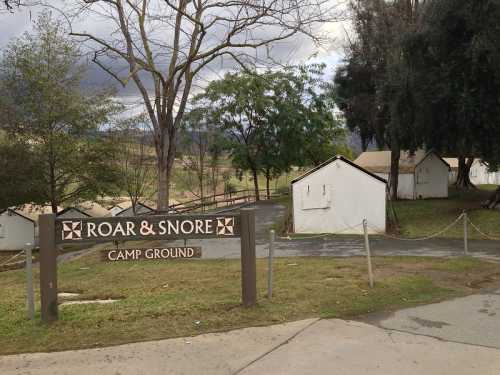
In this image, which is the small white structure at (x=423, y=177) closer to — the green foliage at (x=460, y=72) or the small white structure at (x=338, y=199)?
the green foliage at (x=460, y=72)

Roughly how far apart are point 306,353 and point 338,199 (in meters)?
16.1

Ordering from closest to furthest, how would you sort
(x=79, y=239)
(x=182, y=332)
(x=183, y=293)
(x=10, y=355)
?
(x=10, y=355)
(x=182, y=332)
(x=79, y=239)
(x=183, y=293)

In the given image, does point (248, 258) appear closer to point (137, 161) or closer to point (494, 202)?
point (494, 202)

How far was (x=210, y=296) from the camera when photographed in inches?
309

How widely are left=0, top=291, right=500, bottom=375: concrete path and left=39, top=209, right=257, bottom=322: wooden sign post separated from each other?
1.15 m

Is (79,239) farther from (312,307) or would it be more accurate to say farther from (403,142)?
(403,142)

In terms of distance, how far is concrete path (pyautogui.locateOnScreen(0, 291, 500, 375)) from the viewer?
15.9ft

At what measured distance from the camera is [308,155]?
42.1 meters

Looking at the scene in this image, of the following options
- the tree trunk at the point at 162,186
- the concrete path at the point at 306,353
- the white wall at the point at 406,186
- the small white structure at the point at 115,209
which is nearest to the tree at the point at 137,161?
the small white structure at the point at 115,209

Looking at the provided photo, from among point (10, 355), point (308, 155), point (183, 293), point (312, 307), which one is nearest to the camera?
point (10, 355)

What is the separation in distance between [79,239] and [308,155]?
36.4 metres

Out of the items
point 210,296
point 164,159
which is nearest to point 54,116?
point 164,159

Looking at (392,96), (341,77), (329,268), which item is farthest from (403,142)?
(329,268)

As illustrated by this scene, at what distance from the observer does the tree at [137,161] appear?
3184 cm
